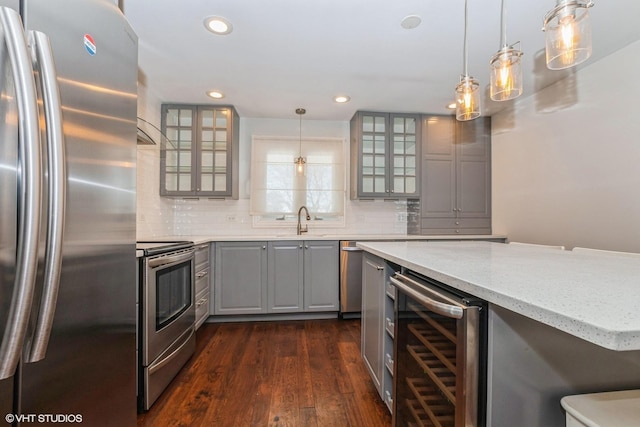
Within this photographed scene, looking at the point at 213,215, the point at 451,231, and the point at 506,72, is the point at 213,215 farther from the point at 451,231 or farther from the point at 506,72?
the point at 506,72

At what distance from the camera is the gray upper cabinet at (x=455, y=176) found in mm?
3703

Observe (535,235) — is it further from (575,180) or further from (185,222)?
(185,222)

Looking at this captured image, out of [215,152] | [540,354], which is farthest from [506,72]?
[215,152]

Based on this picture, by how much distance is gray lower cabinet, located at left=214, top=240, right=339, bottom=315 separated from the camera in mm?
3094

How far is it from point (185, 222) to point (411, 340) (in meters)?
3.25

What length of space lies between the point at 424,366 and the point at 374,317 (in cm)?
66

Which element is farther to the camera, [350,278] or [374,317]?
[350,278]

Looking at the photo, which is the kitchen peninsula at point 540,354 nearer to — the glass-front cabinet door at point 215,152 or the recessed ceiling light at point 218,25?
the recessed ceiling light at point 218,25

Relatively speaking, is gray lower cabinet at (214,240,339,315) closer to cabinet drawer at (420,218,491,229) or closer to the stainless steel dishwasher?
the stainless steel dishwasher

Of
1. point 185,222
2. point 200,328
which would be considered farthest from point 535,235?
point 185,222

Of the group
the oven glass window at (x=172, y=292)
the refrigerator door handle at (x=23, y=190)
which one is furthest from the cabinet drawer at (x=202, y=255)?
the refrigerator door handle at (x=23, y=190)

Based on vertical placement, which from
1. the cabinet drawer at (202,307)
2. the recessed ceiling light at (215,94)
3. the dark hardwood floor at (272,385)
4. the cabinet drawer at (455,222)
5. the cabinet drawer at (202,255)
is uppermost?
the recessed ceiling light at (215,94)

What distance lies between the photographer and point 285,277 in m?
3.17

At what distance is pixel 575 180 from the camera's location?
2.65m
